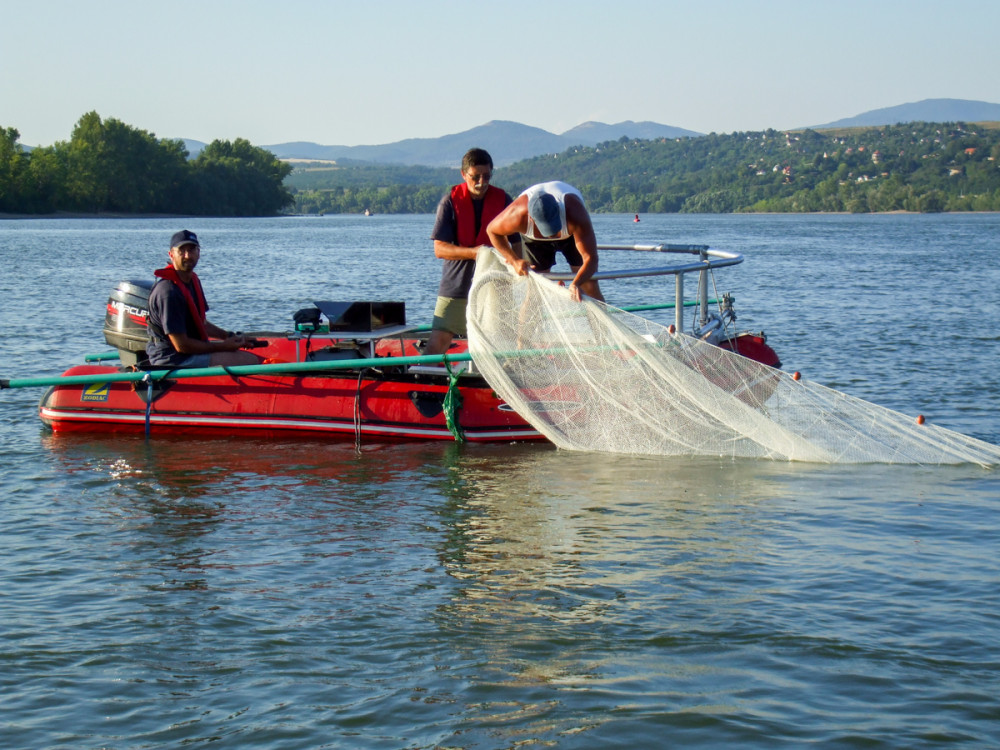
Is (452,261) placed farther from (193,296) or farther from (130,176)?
(130,176)

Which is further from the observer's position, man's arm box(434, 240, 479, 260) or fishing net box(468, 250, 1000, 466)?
man's arm box(434, 240, 479, 260)

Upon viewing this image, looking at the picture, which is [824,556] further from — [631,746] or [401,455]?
[401,455]

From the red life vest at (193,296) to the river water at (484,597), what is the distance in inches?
48.0

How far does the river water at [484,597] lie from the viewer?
523 cm

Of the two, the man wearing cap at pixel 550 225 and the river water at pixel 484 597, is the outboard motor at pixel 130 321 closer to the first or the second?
the river water at pixel 484 597

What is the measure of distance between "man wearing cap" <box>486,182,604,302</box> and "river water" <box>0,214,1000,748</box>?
5.81ft

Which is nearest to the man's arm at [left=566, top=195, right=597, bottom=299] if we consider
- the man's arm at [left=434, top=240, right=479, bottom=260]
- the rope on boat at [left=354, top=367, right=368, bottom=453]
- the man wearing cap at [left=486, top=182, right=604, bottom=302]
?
the man wearing cap at [left=486, top=182, right=604, bottom=302]

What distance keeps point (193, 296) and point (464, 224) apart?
270cm

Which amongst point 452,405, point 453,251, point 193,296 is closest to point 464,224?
point 453,251

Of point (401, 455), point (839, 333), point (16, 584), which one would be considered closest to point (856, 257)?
point (839, 333)

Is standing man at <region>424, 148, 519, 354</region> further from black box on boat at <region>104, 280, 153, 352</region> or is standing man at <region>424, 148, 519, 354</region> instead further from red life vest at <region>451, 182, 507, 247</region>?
black box on boat at <region>104, 280, 153, 352</region>

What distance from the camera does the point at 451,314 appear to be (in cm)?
1059

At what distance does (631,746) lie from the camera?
4984 mm

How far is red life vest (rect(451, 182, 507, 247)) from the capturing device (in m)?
10.2
